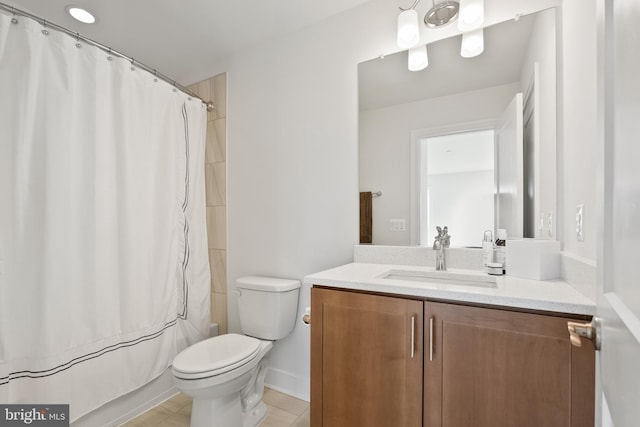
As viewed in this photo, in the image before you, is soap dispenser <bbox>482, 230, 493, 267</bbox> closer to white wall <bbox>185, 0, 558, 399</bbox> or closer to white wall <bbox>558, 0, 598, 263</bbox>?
white wall <bbox>558, 0, 598, 263</bbox>

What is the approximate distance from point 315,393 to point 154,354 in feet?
3.69

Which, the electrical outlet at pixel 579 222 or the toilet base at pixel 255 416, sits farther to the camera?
the toilet base at pixel 255 416

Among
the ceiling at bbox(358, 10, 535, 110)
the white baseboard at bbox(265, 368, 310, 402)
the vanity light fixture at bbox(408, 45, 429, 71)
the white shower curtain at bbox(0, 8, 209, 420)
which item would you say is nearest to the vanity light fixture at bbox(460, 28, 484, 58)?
the ceiling at bbox(358, 10, 535, 110)

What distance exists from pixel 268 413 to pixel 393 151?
67.8 inches

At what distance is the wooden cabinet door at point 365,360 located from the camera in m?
0.99

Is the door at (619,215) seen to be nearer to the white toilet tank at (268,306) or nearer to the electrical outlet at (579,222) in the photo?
the electrical outlet at (579,222)

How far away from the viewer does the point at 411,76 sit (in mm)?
1575

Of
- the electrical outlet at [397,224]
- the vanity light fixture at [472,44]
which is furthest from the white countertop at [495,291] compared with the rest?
the vanity light fixture at [472,44]

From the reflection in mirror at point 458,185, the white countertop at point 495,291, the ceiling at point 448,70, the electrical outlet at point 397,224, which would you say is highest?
the ceiling at point 448,70

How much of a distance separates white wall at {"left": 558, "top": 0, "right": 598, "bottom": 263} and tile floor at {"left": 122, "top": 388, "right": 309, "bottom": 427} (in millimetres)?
1620

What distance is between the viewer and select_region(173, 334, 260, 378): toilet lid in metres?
1.31

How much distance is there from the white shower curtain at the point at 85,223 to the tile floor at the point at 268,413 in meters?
0.23

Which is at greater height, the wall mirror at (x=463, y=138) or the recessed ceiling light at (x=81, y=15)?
the recessed ceiling light at (x=81, y=15)

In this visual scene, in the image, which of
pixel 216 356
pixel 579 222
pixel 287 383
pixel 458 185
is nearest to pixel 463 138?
pixel 458 185
